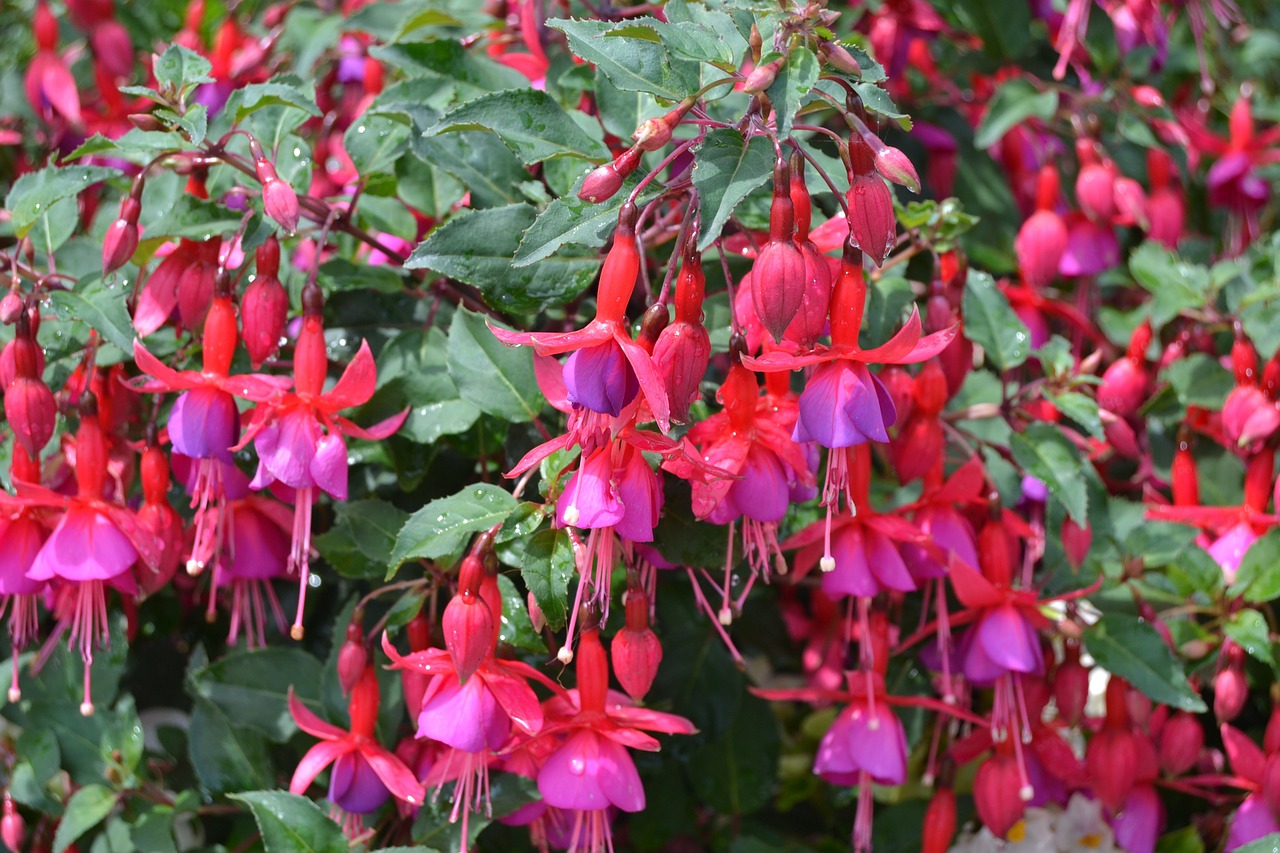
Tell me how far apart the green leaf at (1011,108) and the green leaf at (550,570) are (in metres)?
0.88

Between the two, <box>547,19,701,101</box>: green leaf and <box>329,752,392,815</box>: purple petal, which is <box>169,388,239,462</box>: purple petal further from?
<box>547,19,701,101</box>: green leaf

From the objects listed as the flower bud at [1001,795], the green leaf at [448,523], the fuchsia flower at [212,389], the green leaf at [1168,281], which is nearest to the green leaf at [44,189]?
the fuchsia flower at [212,389]

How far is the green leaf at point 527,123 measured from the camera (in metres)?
0.86

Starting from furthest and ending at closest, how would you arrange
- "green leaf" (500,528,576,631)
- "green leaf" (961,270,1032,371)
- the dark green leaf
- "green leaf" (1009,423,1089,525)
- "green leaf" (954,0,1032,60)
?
"green leaf" (954,0,1032,60) → the dark green leaf → "green leaf" (961,270,1032,371) → "green leaf" (1009,423,1089,525) → "green leaf" (500,528,576,631)

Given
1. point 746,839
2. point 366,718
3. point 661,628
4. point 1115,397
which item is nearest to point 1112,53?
point 1115,397

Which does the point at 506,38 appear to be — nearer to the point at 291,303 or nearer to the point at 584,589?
the point at 291,303

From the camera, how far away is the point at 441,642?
2.94 ft

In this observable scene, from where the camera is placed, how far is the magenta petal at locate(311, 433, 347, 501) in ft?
2.70

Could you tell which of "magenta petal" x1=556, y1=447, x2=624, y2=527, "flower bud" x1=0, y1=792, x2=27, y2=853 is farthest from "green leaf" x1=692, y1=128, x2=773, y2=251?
"flower bud" x1=0, y1=792, x2=27, y2=853

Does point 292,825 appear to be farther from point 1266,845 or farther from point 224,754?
point 1266,845

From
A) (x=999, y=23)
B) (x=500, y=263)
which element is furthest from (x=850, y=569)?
(x=999, y=23)

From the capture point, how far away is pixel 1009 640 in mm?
971

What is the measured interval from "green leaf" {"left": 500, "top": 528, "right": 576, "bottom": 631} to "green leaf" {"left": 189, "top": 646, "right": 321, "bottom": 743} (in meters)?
0.39

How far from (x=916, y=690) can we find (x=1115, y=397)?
14.8 inches
